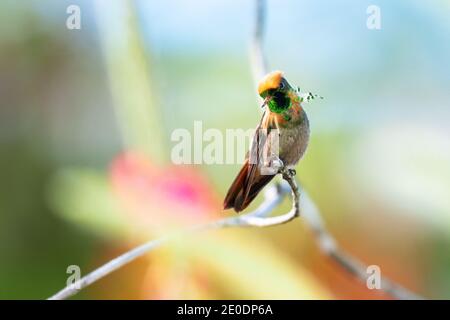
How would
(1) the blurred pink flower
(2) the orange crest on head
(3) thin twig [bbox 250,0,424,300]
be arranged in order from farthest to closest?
(1) the blurred pink flower
(3) thin twig [bbox 250,0,424,300]
(2) the orange crest on head

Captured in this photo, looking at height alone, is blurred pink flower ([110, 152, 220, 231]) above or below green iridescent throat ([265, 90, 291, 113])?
below

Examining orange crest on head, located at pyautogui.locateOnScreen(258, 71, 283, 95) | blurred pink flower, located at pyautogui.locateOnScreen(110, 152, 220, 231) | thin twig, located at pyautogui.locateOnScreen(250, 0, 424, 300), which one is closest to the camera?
orange crest on head, located at pyautogui.locateOnScreen(258, 71, 283, 95)

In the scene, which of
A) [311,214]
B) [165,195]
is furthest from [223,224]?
[165,195]

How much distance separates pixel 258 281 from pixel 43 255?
65 cm

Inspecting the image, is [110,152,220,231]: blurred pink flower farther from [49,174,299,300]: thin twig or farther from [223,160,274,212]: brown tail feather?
[223,160,274,212]: brown tail feather

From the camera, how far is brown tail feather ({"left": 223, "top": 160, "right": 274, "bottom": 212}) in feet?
3.32

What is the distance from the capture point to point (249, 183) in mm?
1021

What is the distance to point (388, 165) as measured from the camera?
1.90 meters

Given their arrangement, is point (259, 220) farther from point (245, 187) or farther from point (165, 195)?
point (165, 195)

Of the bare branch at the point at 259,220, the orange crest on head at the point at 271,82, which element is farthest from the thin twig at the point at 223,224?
the orange crest on head at the point at 271,82

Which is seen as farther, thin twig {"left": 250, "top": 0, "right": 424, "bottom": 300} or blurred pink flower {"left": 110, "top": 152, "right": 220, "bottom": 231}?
blurred pink flower {"left": 110, "top": 152, "right": 220, "bottom": 231}

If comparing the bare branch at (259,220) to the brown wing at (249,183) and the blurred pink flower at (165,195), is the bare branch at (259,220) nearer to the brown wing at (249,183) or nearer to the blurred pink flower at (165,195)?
the brown wing at (249,183)

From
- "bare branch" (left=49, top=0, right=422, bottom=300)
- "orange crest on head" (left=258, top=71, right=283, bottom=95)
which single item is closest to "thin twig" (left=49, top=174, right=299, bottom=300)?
"bare branch" (left=49, top=0, right=422, bottom=300)
